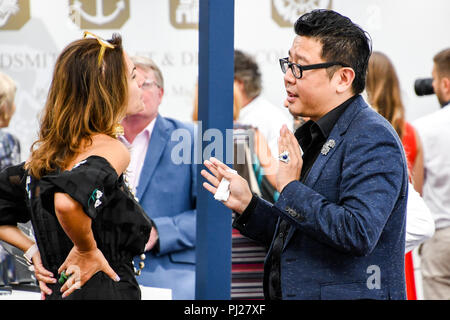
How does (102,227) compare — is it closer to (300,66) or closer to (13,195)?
(13,195)

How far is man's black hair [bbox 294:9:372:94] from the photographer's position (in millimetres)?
1859

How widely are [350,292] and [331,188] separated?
27 centimetres

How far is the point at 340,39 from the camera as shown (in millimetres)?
1858

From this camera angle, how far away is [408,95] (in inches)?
172

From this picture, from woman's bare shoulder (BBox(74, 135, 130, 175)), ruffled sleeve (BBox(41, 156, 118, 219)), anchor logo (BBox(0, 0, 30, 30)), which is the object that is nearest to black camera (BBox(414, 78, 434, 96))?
anchor logo (BBox(0, 0, 30, 30))

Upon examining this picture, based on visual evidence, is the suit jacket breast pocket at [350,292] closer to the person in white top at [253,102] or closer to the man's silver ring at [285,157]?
the man's silver ring at [285,157]

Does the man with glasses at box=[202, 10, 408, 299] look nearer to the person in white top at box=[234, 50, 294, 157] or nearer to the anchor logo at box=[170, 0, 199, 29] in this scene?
the anchor logo at box=[170, 0, 199, 29]

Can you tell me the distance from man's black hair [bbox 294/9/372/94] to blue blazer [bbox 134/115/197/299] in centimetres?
126

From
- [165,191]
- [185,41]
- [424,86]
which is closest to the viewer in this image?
[165,191]

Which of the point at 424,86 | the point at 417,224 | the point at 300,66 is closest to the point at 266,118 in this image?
the point at 424,86

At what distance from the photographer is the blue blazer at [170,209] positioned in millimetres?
3037

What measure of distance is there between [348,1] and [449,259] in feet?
5.15

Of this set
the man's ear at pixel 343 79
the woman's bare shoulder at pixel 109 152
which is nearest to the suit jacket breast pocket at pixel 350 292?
the man's ear at pixel 343 79

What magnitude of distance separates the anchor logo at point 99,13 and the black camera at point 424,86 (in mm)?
1757
